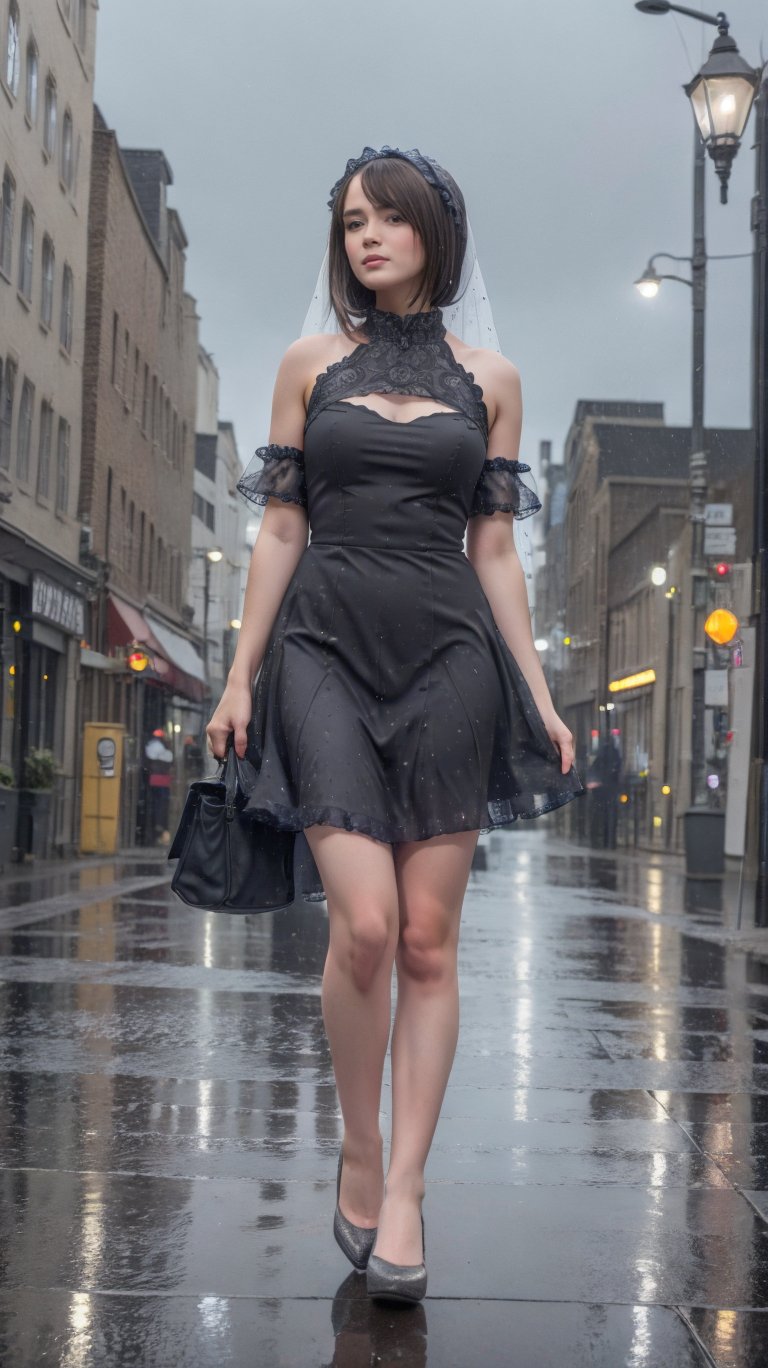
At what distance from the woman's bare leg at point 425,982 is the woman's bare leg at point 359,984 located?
2.1 inches

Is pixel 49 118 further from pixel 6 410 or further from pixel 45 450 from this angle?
pixel 6 410

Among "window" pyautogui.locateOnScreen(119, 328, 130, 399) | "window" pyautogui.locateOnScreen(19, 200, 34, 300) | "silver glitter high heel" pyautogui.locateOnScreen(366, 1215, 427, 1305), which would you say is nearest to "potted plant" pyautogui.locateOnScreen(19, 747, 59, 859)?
"window" pyautogui.locateOnScreen(19, 200, 34, 300)

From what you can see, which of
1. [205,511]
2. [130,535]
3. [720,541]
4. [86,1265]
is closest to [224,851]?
[86,1265]

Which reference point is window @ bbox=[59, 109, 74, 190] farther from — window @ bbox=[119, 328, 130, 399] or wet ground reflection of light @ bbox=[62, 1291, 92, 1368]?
wet ground reflection of light @ bbox=[62, 1291, 92, 1368]

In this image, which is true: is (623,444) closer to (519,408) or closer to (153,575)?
(153,575)

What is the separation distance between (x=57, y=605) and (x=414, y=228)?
75.1 feet

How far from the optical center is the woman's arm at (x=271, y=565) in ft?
12.0

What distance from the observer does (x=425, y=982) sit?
358cm

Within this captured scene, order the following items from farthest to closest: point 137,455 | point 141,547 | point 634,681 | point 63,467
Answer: point 634,681 → point 141,547 → point 137,455 → point 63,467

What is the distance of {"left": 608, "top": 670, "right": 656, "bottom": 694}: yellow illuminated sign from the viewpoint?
49.2 meters

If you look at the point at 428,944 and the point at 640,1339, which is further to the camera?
the point at 428,944

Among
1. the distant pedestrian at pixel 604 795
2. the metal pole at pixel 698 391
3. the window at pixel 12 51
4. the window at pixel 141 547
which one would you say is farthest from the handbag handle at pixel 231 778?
the window at pixel 141 547

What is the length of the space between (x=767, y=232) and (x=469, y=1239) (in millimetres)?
12706

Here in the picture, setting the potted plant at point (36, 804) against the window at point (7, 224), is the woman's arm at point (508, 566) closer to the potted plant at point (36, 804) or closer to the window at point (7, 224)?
the potted plant at point (36, 804)
